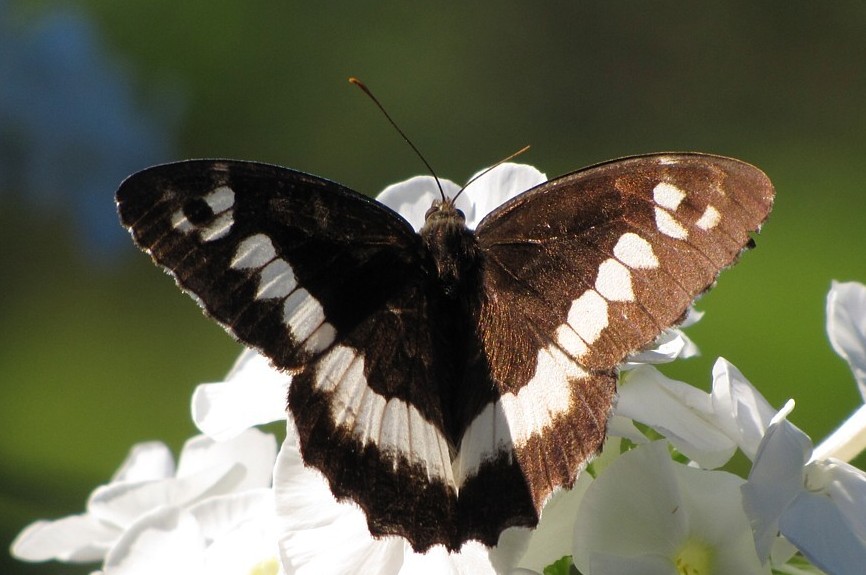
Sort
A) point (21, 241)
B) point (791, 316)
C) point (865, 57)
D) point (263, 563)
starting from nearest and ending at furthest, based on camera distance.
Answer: point (263, 563) → point (791, 316) → point (865, 57) → point (21, 241)

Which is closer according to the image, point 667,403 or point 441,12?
point 667,403

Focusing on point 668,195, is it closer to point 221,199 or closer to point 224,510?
point 221,199

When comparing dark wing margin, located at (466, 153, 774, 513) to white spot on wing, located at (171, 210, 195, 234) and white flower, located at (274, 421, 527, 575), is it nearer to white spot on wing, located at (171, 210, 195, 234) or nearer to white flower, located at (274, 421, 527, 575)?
white flower, located at (274, 421, 527, 575)

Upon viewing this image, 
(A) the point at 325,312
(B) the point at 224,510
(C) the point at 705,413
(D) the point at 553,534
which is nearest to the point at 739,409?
(C) the point at 705,413

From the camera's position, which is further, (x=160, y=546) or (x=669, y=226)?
(x=160, y=546)

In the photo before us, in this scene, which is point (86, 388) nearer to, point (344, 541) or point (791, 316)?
point (791, 316)

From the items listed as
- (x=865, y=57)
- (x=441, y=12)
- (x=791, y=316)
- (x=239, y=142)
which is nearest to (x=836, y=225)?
(x=791, y=316)
